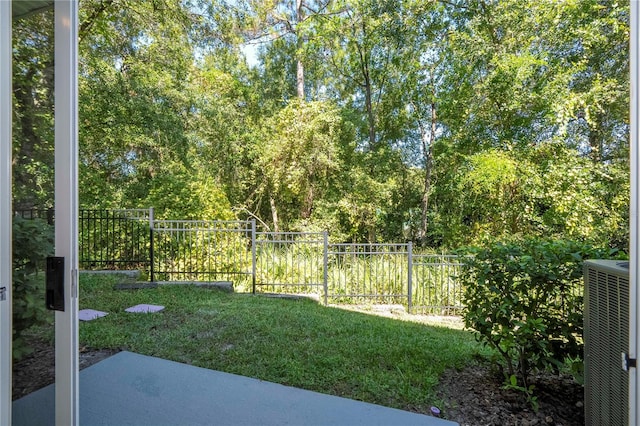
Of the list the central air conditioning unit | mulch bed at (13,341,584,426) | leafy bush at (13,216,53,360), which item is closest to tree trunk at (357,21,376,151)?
mulch bed at (13,341,584,426)

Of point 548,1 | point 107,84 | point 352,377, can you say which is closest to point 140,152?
point 107,84

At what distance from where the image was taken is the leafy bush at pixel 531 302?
83.6 inches

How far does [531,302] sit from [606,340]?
28.4 inches

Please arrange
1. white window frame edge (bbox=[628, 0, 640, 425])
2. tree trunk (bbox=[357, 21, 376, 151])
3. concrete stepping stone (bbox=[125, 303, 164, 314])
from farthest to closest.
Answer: tree trunk (bbox=[357, 21, 376, 151]) → concrete stepping stone (bbox=[125, 303, 164, 314]) → white window frame edge (bbox=[628, 0, 640, 425])

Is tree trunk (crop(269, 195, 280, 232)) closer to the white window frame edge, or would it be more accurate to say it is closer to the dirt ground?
the dirt ground

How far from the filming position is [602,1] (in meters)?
6.80

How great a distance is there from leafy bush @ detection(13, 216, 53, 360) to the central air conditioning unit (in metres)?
2.06

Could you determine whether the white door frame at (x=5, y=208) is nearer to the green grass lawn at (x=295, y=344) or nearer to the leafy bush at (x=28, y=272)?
the leafy bush at (x=28, y=272)

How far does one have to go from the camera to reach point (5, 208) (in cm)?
98

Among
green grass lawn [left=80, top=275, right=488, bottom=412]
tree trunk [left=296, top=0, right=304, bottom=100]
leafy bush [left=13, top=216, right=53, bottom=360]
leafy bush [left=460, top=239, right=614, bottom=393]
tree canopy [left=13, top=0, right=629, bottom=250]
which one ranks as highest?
tree trunk [left=296, top=0, right=304, bottom=100]

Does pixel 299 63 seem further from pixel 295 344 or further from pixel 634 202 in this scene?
pixel 634 202

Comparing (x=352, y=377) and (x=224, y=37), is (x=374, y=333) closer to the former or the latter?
(x=352, y=377)

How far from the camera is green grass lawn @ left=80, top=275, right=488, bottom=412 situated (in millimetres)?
2467

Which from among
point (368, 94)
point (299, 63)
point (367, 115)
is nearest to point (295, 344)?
point (367, 115)
